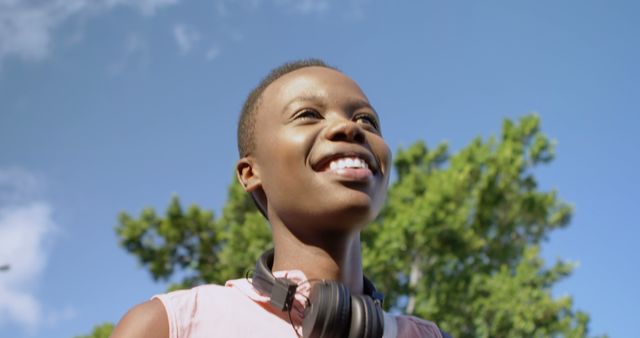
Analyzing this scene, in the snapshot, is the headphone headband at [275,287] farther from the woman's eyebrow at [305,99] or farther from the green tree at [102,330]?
the green tree at [102,330]

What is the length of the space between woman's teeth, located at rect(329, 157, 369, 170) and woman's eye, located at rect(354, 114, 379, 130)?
21 cm

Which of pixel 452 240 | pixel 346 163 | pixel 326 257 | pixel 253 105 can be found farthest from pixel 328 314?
pixel 452 240

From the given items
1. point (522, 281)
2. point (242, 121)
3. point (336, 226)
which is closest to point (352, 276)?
point (336, 226)

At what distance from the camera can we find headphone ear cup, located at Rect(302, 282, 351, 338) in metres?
1.43

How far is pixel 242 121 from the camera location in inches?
85.0

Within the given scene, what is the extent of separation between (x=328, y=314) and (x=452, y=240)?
12.7m

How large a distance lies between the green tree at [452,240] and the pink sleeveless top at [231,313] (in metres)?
10.7

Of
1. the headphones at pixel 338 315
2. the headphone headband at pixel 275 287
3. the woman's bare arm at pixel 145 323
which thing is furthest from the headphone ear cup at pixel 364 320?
the woman's bare arm at pixel 145 323

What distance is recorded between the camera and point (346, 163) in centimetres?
172

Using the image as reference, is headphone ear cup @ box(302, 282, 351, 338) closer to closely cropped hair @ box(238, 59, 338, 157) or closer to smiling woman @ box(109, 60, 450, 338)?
smiling woman @ box(109, 60, 450, 338)

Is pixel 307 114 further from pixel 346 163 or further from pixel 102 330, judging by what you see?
pixel 102 330

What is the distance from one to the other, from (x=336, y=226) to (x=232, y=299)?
32 cm

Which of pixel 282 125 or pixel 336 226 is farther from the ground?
pixel 282 125

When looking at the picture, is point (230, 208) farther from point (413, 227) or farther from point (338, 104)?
point (338, 104)
